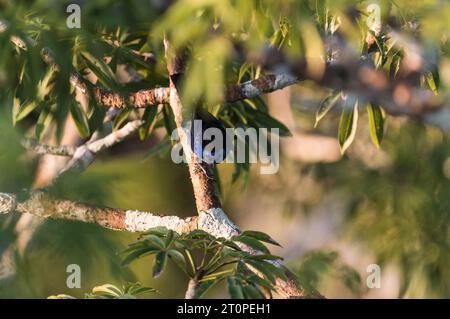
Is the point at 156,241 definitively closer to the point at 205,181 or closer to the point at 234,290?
the point at 234,290

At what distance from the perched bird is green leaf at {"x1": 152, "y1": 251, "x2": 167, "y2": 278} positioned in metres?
0.54

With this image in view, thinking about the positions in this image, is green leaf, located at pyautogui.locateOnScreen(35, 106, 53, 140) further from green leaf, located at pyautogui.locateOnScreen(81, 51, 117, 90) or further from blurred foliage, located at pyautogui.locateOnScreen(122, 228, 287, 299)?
blurred foliage, located at pyautogui.locateOnScreen(122, 228, 287, 299)

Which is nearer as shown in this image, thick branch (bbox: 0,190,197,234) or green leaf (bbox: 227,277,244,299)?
green leaf (bbox: 227,277,244,299)

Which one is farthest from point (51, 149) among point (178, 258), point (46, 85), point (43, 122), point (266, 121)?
point (178, 258)

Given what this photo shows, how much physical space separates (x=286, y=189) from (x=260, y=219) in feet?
6.66

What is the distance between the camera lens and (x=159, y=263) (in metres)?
1.78

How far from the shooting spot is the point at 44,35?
2.08m

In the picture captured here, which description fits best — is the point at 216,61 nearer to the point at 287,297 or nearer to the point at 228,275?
the point at 228,275

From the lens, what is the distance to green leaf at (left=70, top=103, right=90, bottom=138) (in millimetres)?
2744

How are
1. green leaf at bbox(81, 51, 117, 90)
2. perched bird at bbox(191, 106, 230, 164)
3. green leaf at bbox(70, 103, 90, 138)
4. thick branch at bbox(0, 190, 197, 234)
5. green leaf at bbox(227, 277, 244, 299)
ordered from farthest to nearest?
1. green leaf at bbox(70, 103, 90, 138)
2. green leaf at bbox(81, 51, 117, 90)
3. perched bird at bbox(191, 106, 230, 164)
4. thick branch at bbox(0, 190, 197, 234)
5. green leaf at bbox(227, 277, 244, 299)

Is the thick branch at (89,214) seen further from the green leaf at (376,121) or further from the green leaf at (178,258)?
the green leaf at (376,121)

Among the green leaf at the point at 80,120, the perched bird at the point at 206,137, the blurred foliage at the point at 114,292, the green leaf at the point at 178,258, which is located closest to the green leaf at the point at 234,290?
the green leaf at the point at 178,258

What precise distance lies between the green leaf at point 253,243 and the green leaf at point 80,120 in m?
1.00

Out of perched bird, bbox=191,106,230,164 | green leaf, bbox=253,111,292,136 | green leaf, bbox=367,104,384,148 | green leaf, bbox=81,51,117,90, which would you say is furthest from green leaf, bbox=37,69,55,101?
green leaf, bbox=367,104,384,148
